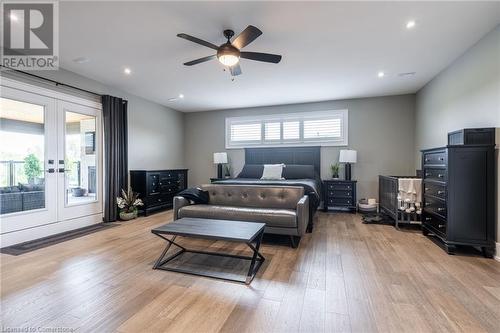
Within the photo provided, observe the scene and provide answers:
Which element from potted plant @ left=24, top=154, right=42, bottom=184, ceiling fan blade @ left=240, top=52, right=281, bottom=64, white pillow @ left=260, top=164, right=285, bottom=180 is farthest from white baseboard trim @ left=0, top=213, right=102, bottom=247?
ceiling fan blade @ left=240, top=52, right=281, bottom=64

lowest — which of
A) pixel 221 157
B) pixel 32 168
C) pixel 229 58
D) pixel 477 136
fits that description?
pixel 32 168

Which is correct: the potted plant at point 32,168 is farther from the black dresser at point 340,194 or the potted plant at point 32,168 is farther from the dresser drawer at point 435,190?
the dresser drawer at point 435,190

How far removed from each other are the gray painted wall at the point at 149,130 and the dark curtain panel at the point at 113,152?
30 centimetres

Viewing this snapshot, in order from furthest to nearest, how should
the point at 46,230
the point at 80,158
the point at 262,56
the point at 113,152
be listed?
1. the point at 113,152
2. the point at 80,158
3. the point at 46,230
4. the point at 262,56

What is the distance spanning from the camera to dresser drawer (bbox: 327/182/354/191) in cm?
534

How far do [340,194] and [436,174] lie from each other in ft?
7.37

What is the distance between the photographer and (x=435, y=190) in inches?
129

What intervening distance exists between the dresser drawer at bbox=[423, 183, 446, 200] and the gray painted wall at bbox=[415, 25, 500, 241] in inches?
19.2

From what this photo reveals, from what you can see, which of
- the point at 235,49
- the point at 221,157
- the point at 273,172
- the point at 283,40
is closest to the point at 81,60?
the point at 235,49

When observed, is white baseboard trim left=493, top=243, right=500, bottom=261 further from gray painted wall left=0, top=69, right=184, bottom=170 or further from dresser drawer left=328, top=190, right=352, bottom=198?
gray painted wall left=0, top=69, right=184, bottom=170

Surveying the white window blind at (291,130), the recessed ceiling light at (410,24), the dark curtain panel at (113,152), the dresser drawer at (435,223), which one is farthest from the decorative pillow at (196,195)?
the recessed ceiling light at (410,24)

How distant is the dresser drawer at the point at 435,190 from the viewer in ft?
9.96

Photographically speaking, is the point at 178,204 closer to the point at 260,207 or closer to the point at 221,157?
the point at 260,207

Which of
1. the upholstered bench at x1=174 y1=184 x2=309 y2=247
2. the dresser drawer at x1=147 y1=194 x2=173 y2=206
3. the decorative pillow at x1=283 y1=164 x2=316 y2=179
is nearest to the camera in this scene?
the upholstered bench at x1=174 y1=184 x2=309 y2=247
